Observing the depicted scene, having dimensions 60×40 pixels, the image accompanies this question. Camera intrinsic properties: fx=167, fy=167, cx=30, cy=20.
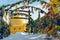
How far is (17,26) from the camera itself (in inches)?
70.9

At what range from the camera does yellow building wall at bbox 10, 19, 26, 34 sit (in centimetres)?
179

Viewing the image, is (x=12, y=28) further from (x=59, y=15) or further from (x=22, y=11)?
(x=59, y=15)

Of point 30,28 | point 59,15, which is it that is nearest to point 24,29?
point 30,28

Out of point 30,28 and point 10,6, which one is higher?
point 10,6

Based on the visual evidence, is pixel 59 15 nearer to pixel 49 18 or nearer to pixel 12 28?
pixel 49 18

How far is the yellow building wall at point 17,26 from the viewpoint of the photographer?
5.86 ft

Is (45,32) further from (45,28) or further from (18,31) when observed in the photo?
(18,31)

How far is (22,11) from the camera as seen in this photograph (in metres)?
1.81

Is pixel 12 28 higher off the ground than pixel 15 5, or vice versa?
pixel 15 5

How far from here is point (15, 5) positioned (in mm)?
1806

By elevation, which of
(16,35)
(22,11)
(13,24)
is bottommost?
(16,35)

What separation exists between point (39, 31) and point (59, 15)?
0.89 feet

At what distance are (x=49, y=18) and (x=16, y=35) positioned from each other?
39 cm


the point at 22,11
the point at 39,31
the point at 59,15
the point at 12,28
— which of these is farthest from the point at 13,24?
the point at 59,15
